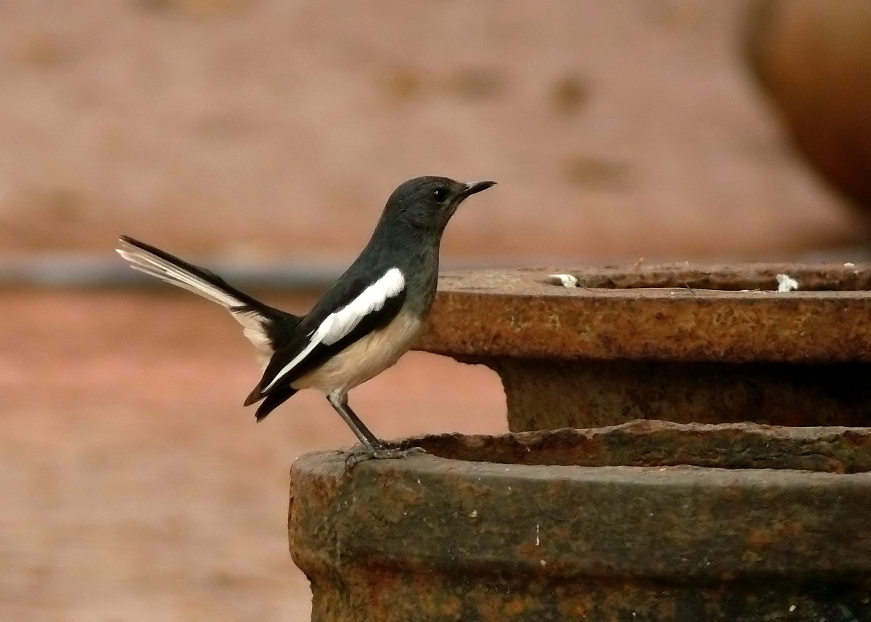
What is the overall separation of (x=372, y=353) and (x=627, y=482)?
1.10 meters

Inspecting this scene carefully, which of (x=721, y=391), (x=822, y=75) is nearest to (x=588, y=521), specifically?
(x=721, y=391)

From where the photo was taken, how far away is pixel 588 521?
2.77m

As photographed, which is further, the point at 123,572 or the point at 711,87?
the point at 711,87

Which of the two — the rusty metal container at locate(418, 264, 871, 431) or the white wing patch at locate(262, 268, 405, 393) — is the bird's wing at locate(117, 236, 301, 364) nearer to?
the white wing patch at locate(262, 268, 405, 393)

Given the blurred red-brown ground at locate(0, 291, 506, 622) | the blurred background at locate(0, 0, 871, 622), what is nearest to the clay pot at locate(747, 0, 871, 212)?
the blurred background at locate(0, 0, 871, 622)

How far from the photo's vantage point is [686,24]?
20.4 m

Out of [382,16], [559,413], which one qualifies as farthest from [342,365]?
[382,16]

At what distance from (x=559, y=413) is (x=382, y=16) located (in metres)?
15.6

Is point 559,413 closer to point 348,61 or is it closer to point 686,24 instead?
point 348,61

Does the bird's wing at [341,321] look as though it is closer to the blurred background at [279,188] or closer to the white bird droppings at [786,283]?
the white bird droppings at [786,283]

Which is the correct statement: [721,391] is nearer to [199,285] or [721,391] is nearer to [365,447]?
[365,447]

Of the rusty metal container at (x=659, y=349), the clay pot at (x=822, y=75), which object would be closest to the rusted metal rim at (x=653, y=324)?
the rusty metal container at (x=659, y=349)

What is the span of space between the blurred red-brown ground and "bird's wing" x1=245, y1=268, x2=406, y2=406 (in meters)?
2.12

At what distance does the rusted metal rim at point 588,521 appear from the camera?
8.95 feet
